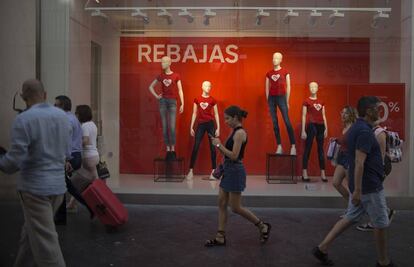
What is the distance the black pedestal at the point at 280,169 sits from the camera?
9.39 meters

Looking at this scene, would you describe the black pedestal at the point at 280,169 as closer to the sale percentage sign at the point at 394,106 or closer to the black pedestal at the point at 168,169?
the black pedestal at the point at 168,169

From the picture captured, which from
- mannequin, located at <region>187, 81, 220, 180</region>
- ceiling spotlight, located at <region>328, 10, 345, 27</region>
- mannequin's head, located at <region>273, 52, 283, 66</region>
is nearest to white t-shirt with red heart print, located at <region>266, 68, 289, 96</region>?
mannequin's head, located at <region>273, 52, 283, 66</region>

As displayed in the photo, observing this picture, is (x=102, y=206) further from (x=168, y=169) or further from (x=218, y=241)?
(x=168, y=169)

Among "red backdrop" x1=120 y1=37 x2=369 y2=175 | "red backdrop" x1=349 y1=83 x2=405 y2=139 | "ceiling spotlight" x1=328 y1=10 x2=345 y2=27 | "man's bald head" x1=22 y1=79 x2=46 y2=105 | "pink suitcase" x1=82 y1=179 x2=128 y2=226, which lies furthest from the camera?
"red backdrop" x1=120 y1=37 x2=369 y2=175

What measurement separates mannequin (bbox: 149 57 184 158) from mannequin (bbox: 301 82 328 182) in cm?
224

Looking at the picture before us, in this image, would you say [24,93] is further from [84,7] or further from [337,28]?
[337,28]

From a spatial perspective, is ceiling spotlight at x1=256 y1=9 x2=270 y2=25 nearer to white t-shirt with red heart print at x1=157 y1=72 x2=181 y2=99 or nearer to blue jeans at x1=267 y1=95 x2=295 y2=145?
blue jeans at x1=267 y1=95 x2=295 y2=145

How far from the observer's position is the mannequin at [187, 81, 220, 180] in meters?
9.70

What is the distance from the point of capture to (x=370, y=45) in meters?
9.02

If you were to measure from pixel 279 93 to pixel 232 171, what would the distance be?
3.91 m

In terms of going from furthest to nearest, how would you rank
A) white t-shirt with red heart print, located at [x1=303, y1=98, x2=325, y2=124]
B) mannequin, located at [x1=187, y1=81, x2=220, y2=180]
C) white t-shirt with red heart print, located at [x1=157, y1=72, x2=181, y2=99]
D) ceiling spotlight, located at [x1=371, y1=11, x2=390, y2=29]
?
1. mannequin, located at [x1=187, y1=81, x2=220, y2=180]
2. white t-shirt with red heart print, located at [x1=303, y1=98, x2=325, y2=124]
3. white t-shirt with red heart print, located at [x1=157, y1=72, x2=181, y2=99]
4. ceiling spotlight, located at [x1=371, y1=11, x2=390, y2=29]

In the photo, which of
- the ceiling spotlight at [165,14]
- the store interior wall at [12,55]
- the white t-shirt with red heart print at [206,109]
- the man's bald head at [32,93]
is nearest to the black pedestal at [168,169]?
the white t-shirt with red heart print at [206,109]

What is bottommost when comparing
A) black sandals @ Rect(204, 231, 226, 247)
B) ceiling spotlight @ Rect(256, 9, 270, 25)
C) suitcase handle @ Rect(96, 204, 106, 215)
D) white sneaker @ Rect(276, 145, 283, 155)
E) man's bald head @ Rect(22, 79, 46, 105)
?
black sandals @ Rect(204, 231, 226, 247)

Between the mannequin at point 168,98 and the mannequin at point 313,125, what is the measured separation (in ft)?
7.34
